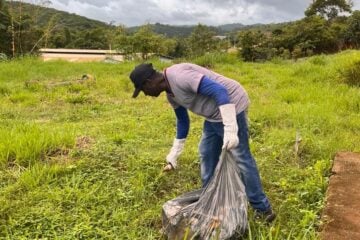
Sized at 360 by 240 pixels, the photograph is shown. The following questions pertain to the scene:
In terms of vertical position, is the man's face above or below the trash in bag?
above

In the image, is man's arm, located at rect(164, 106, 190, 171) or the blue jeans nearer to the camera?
the blue jeans

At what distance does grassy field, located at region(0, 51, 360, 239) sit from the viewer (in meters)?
3.10

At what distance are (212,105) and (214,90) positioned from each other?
0.18 meters

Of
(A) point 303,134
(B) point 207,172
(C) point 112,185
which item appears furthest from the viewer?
(A) point 303,134

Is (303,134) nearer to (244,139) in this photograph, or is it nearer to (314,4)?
(244,139)

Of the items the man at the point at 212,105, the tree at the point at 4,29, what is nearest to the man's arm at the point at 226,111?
the man at the point at 212,105

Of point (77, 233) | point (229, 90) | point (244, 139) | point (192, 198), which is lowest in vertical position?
point (77, 233)

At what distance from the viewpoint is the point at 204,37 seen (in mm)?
18422

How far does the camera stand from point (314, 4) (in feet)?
81.3

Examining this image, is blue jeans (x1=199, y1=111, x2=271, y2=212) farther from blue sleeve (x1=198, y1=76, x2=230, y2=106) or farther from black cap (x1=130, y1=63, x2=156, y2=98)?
black cap (x1=130, y1=63, x2=156, y2=98)

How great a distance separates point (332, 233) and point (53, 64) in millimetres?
9420

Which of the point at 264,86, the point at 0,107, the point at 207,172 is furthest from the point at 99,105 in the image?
the point at 207,172

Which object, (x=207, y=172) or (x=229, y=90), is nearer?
(x=229, y=90)

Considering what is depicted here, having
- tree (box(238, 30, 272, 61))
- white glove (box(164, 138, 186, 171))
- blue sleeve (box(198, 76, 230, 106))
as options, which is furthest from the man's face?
tree (box(238, 30, 272, 61))
